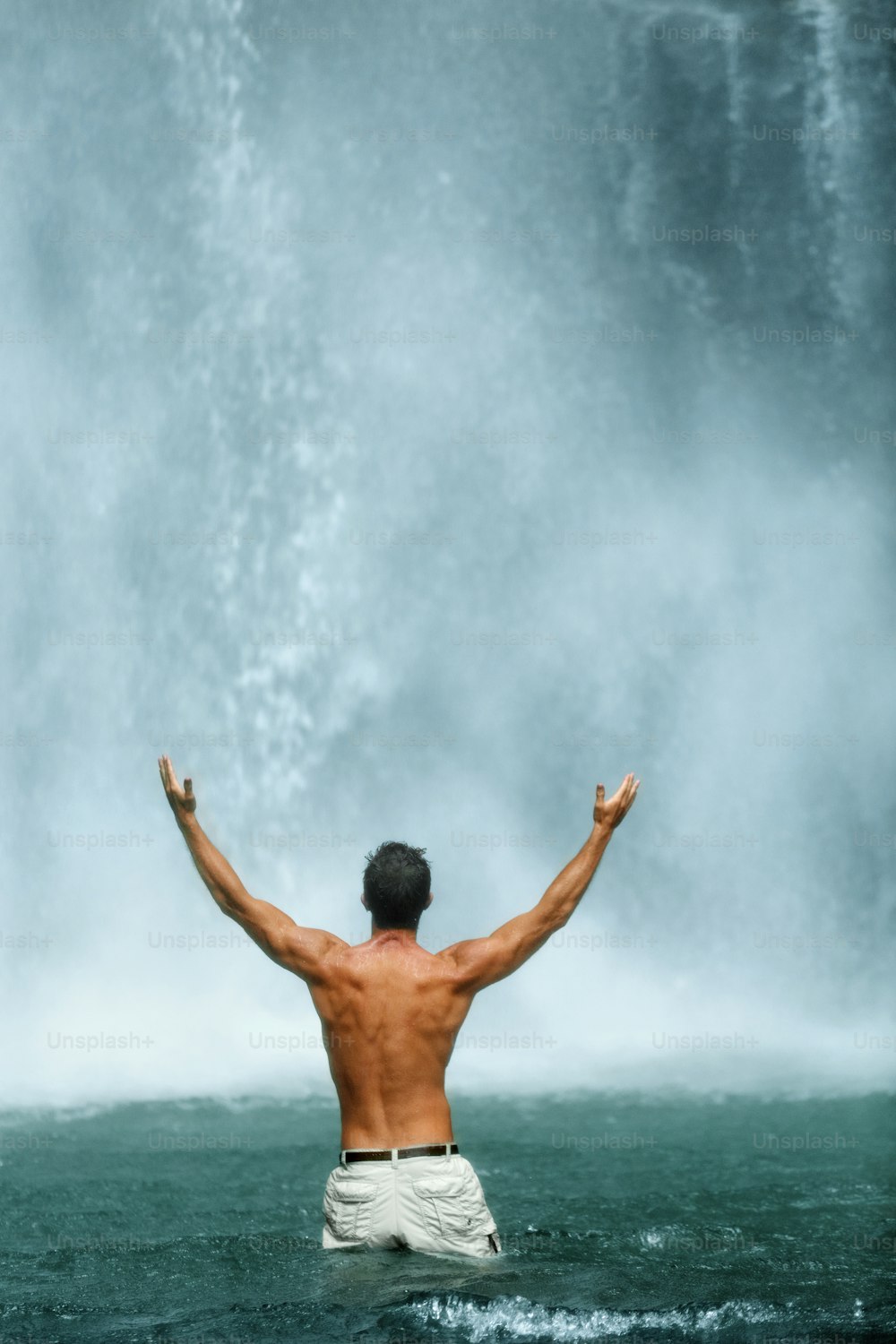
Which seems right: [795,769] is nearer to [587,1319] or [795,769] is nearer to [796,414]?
[796,414]

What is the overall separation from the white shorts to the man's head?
2.22 feet

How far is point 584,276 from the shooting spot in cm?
1633

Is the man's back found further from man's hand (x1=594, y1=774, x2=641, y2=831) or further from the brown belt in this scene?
man's hand (x1=594, y1=774, x2=641, y2=831)

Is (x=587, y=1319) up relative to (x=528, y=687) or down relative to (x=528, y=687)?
down

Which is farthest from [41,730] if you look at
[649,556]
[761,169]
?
[761,169]

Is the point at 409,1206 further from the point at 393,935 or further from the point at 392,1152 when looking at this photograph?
the point at 393,935

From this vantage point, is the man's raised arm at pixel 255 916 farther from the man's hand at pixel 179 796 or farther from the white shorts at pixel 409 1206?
the white shorts at pixel 409 1206

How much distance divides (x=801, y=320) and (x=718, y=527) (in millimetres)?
2430

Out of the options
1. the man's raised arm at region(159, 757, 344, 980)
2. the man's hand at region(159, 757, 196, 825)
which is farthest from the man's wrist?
the man's hand at region(159, 757, 196, 825)

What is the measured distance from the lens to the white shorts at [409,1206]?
180 inches

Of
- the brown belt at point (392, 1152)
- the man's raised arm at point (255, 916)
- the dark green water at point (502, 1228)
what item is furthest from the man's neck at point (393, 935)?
the dark green water at point (502, 1228)

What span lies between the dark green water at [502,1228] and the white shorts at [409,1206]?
0.06m

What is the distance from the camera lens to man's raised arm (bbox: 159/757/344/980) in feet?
15.1

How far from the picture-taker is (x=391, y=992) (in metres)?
4.63
